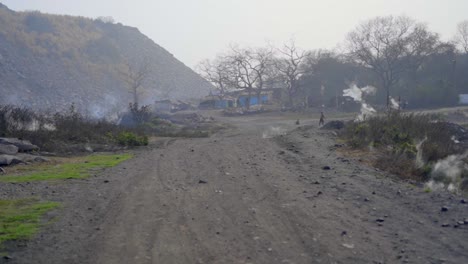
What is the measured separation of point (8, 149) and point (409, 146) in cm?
1314

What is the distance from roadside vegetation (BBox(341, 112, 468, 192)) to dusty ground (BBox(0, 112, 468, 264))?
1.68 metres

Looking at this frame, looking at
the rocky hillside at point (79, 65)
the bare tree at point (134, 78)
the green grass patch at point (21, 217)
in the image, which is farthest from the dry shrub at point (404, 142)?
the bare tree at point (134, 78)

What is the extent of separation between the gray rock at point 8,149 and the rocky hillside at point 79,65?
4907cm

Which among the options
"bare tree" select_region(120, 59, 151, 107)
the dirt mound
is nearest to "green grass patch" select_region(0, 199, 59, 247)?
the dirt mound

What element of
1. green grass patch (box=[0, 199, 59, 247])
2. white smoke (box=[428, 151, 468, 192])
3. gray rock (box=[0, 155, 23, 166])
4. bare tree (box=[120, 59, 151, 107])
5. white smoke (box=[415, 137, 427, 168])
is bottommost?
white smoke (box=[428, 151, 468, 192])

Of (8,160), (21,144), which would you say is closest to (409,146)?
(8,160)

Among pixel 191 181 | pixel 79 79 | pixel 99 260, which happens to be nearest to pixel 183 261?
pixel 99 260

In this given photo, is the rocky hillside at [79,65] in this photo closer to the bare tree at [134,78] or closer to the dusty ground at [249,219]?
the bare tree at [134,78]

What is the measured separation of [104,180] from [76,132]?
12.1 meters

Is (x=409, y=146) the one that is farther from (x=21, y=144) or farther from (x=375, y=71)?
(x=375, y=71)

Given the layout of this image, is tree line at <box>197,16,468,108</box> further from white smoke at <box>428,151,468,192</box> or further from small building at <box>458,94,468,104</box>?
white smoke at <box>428,151,468,192</box>

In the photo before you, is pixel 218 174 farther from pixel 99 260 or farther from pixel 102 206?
pixel 99 260

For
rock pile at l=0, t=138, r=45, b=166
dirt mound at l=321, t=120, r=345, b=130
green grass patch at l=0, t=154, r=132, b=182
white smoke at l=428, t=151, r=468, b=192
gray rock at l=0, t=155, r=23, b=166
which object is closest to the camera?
white smoke at l=428, t=151, r=468, b=192

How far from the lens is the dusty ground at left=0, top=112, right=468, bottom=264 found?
23.1 feet
